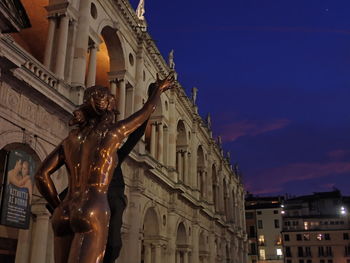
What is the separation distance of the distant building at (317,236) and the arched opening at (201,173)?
31171 mm

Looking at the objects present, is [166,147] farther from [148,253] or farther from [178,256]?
[178,256]

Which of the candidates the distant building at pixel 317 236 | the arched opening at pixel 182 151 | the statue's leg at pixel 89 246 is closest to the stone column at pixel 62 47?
the statue's leg at pixel 89 246

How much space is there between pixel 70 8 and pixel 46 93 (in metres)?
4.40

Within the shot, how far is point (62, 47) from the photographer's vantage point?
50.6 feet

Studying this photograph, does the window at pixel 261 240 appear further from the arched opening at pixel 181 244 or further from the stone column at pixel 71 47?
the stone column at pixel 71 47

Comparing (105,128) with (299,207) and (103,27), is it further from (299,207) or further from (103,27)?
(299,207)

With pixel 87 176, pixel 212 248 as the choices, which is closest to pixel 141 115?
pixel 87 176

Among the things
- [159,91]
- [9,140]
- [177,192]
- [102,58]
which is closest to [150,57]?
[102,58]

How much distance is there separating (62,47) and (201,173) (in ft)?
71.4

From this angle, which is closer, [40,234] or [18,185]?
[18,185]

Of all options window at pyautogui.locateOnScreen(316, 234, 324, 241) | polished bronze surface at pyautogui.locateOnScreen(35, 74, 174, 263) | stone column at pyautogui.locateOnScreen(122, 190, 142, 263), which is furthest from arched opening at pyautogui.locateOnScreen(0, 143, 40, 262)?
window at pyautogui.locateOnScreen(316, 234, 324, 241)

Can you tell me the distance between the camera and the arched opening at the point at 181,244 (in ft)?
91.0

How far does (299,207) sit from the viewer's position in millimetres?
69875

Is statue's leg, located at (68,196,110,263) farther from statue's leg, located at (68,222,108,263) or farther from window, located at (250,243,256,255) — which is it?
window, located at (250,243,256,255)
